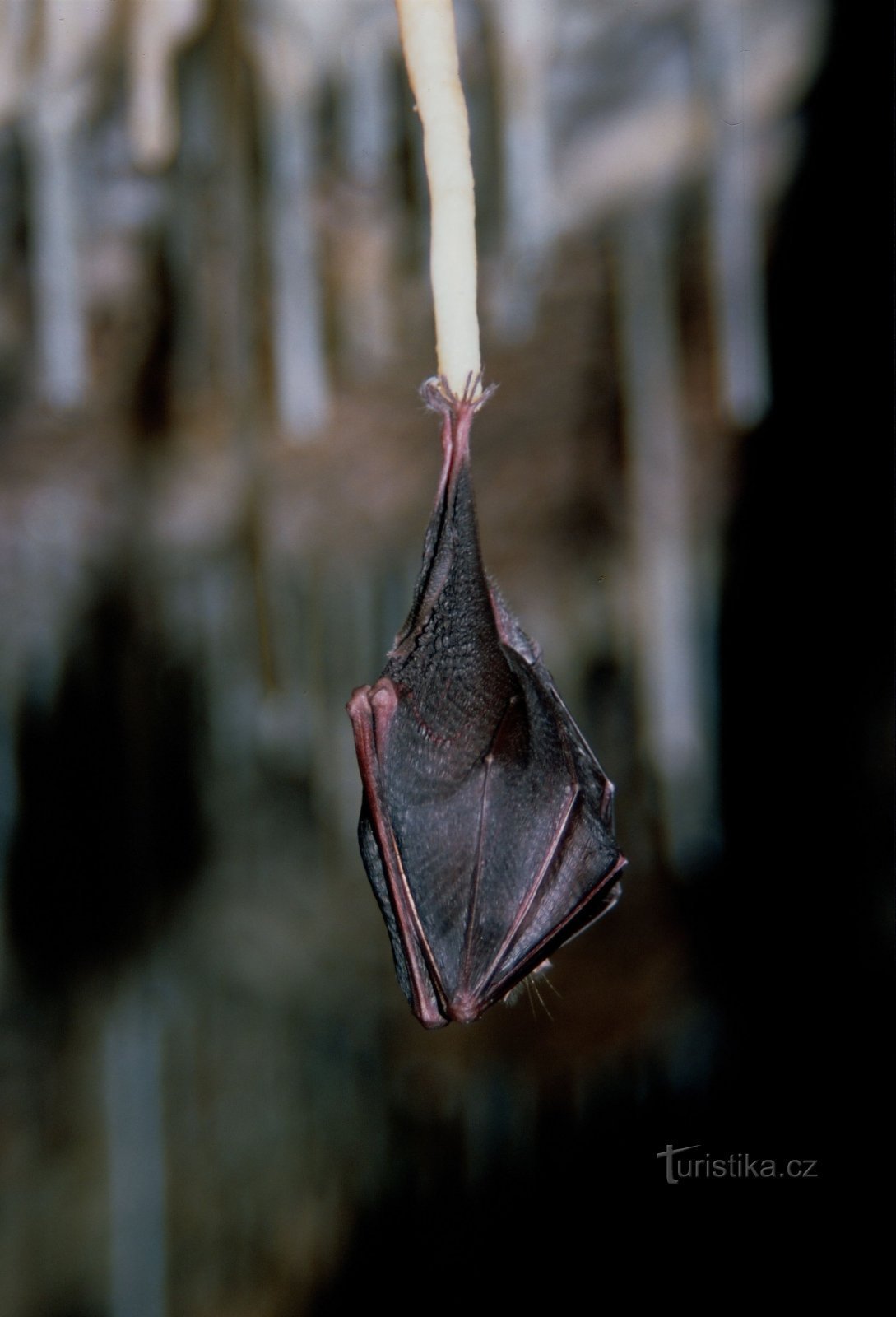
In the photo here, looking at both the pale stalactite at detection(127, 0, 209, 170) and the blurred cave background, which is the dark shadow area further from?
the pale stalactite at detection(127, 0, 209, 170)

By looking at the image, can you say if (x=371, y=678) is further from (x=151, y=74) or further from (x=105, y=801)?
(x=151, y=74)

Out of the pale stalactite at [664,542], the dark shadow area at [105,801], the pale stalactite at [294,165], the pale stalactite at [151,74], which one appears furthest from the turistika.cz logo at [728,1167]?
the pale stalactite at [151,74]

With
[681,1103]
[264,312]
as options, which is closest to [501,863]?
[264,312]

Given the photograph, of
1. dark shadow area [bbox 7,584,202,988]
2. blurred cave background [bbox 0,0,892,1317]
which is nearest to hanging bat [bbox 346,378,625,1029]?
blurred cave background [bbox 0,0,892,1317]

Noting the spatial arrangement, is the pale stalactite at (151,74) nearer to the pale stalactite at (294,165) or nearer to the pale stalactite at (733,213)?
the pale stalactite at (294,165)

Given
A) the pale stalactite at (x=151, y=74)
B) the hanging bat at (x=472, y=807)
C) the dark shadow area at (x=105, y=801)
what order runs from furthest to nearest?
1. the dark shadow area at (x=105, y=801)
2. the pale stalactite at (x=151, y=74)
3. the hanging bat at (x=472, y=807)
